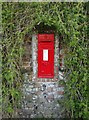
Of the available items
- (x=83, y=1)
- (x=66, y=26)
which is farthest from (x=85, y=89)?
(x=83, y=1)

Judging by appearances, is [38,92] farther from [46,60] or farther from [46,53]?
[46,53]

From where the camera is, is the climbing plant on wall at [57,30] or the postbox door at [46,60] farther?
the postbox door at [46,60]

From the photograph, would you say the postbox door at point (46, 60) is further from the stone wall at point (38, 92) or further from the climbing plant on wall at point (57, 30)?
the climbing plant on wall at point (57, 30)

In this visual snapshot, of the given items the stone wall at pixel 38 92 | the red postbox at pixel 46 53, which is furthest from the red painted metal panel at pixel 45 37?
the stone wall at pixel 38 92

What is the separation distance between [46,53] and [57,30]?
0.39 m

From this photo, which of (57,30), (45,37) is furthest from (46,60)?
(57,30)

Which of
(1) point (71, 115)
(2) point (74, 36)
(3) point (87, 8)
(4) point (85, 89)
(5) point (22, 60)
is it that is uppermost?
(3) point (87, 8)

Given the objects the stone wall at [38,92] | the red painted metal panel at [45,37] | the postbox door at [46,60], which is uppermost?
the red painted metal panel at [45,37]

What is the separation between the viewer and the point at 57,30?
4.77 m

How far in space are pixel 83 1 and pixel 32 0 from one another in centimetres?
75

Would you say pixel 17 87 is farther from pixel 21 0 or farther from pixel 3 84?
pixel 21 0

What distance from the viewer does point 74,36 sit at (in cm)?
461

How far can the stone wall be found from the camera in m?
4.95

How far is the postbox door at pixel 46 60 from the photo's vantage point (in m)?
4.87
